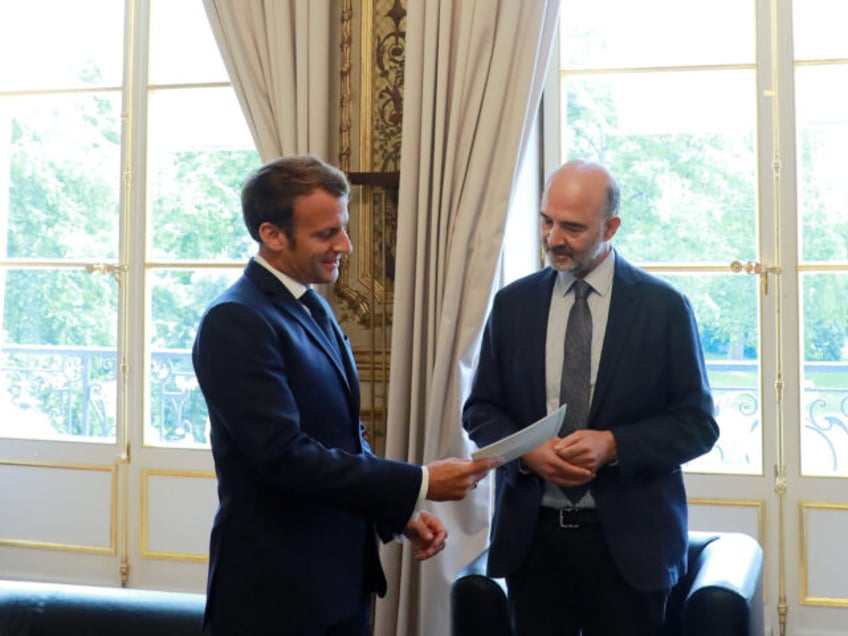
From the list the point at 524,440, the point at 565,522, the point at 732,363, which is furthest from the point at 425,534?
the point at 732,363

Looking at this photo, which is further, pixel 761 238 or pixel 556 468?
pixel 761 238

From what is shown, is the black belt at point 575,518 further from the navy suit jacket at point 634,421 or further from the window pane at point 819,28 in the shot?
the window pane at point 819,28

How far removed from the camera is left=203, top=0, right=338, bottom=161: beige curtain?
4.01m

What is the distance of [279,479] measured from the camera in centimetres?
219

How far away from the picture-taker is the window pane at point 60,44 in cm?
477

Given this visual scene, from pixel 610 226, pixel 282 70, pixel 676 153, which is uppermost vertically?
pixel 282 70

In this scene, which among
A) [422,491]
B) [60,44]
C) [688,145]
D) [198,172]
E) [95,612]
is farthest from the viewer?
[60,44]

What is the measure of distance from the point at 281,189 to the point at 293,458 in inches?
21.5

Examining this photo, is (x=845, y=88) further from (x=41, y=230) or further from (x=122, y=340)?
(x=41, y=230)

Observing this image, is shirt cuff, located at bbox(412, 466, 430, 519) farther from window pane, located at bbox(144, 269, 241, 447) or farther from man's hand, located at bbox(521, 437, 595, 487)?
window pane, located at bbox(144, 269, 241, 447)

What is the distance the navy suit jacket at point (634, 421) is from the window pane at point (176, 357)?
6.97ft

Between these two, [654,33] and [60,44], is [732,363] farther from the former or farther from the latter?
[60,44]

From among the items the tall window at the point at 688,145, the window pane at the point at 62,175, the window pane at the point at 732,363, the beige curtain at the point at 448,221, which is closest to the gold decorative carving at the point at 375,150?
the beige curtain at the point at 448,221

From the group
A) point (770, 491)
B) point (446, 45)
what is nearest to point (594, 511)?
point (770, 491)
